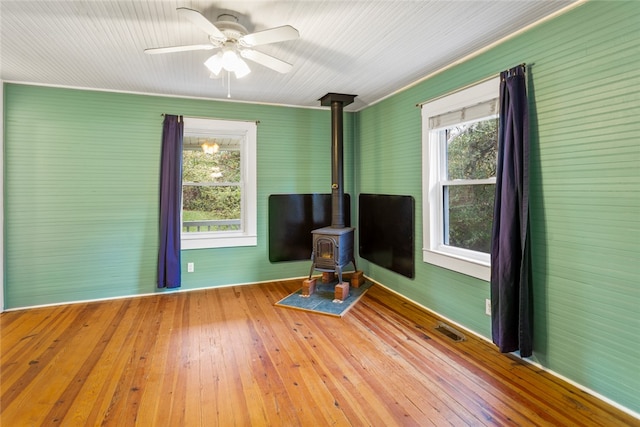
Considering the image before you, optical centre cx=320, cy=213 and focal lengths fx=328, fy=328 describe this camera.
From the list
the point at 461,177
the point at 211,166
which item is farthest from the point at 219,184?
the point at 461,177

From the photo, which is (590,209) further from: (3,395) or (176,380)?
(3,395)

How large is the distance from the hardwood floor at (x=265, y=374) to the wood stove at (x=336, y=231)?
0.69m

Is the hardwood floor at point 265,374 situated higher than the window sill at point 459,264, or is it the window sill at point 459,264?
the window sill at point 459,264

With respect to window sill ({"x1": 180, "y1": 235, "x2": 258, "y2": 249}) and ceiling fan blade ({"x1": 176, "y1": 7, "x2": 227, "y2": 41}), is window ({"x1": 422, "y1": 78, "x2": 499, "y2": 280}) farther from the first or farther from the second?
window sill ({"x1": 180, "y1": 235, "x2": 258, "y2": 249})

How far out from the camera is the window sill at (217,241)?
4117 millimetres

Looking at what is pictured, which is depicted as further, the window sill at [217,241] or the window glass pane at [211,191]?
the window glass pane at [211,191]

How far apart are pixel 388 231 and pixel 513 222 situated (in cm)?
183

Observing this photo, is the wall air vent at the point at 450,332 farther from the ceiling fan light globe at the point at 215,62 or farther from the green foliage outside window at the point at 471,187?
the ceiling fan light globe at the point at 215,62

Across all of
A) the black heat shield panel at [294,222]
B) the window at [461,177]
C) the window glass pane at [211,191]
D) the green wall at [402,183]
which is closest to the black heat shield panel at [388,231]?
the green wall at [402,183]

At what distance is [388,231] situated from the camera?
407 centimetres

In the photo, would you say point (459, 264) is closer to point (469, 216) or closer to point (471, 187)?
point (469, 216)

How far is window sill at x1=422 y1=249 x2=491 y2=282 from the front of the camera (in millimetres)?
2746

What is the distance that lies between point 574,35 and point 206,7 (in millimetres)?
2350

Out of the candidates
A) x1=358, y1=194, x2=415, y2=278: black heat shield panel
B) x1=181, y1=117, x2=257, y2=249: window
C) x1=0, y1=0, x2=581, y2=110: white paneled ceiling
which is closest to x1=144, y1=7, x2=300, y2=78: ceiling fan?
x1=0, y1=0, x2=581, y2=110: white paneled ceiling
